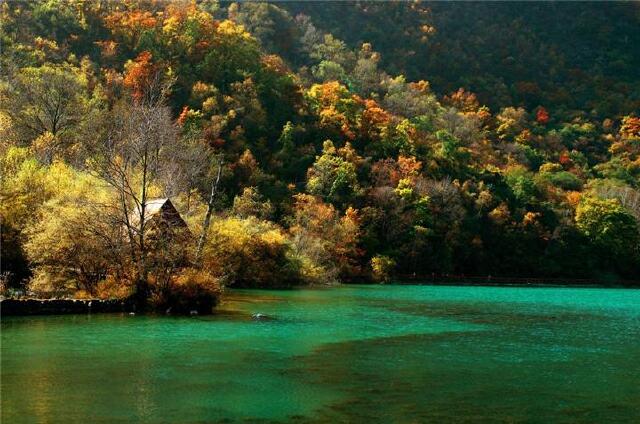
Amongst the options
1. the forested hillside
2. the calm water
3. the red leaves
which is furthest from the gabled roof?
the red leaves

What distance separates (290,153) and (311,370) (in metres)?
69.1

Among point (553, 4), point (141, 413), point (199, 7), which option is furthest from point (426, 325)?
point (553, 4)

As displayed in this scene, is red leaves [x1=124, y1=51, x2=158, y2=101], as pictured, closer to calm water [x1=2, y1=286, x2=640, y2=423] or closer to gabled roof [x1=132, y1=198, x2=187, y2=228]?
gabled roof [x1=132, y1=198, x2=187, y2=228]

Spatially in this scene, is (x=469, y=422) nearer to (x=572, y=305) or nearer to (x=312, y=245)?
(x=572, y=305)

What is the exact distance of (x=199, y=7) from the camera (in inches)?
4567

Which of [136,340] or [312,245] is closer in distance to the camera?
[136,340]

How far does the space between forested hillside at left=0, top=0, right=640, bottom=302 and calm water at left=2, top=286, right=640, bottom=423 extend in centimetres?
642

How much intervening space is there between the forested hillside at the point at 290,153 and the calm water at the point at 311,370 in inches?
253

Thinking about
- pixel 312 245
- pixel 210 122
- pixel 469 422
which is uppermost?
pixel 210 122

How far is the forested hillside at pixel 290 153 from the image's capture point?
32312mm

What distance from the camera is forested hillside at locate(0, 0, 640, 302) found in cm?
3231

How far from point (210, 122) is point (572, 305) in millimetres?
49847

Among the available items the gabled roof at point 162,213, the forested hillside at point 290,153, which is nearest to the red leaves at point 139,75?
the forested hillside at point 290,153

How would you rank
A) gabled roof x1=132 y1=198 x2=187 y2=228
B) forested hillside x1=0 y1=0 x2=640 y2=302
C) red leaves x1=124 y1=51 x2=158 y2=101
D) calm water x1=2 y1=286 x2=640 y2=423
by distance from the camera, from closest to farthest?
calm water x1=2 y1=286 x2=640 y2=423 < gabled roof x1=132 y1=198 x2=187 y2=228 < forested hillside x1=0 y1=0 x2=640 y2=302 < red leaves x1=124 y1=51 x2=158 y2=101
